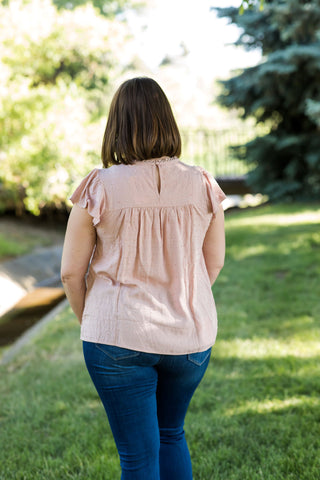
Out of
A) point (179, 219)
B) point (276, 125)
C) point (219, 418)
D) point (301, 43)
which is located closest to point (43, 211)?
point (276, 125)

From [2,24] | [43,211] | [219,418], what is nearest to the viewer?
[219,418]

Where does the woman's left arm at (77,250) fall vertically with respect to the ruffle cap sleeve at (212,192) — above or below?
below

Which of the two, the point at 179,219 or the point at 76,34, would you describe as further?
the point at 76,34

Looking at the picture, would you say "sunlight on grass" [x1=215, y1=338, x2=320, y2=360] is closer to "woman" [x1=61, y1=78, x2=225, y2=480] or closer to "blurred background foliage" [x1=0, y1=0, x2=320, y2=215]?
"woman" [x1=61, y1=78, x2=225, y2=480]

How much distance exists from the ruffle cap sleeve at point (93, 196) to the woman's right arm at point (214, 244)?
0.42 m

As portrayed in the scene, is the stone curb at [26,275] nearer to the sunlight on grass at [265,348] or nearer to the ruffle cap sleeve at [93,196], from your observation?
the sunlight on grass at [265,348]

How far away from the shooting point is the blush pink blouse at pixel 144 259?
1542 millimetres

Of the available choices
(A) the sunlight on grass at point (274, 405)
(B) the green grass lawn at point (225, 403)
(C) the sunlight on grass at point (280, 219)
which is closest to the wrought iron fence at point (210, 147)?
(C) the sunlight on grass at point (280, 219)

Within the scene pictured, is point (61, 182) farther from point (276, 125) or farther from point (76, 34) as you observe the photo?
point (276, 125)

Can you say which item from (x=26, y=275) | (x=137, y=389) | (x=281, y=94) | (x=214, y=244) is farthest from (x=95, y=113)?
(x=137, y=389)

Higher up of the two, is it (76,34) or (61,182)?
(76,34)

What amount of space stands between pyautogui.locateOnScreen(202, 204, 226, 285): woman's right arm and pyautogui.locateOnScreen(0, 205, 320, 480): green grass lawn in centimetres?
117

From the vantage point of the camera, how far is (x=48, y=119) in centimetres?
1163

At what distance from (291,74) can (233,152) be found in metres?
2.52
